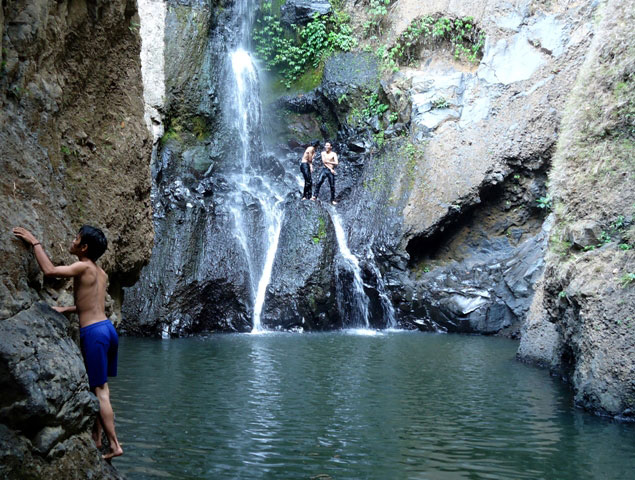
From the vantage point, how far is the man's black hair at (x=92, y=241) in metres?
4.45

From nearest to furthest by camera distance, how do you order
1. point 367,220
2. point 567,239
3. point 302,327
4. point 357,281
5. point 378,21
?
1. point 567,239
2. point 302,327
3. point 357,281
4. point 367,220
5. point 378,21

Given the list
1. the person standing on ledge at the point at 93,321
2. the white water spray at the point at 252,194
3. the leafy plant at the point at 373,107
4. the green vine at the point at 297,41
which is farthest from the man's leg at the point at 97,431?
the green vine at the point at 297,41

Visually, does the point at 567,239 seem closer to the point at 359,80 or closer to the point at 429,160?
the point at 429,160

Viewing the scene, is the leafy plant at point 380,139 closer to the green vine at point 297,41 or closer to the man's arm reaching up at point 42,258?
the green vine at point 297,41

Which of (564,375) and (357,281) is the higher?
(357,281)

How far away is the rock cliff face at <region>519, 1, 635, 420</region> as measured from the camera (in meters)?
7.41

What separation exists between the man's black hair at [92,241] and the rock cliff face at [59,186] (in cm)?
24

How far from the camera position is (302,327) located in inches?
607

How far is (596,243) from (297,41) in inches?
607

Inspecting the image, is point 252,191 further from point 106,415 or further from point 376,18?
point 106,415

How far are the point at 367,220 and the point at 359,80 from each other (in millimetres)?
5096

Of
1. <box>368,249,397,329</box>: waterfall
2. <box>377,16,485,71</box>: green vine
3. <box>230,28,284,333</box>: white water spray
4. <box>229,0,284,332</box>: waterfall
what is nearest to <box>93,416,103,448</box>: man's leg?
<box>230,28,284,333</box>: white water spray

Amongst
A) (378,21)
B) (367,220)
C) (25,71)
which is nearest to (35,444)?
(25,71)

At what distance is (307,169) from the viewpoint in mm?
18047
